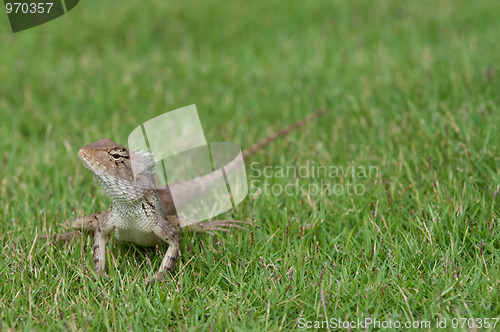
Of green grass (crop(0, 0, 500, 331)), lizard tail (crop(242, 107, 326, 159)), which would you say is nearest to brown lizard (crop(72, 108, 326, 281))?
green grass (crop(0, 0, 500, 331))

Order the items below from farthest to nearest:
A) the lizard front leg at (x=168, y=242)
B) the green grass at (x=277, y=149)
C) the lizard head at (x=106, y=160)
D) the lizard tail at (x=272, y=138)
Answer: the lizard tail at (x=272, y=138) < the lizard front leg at (x=168, y=242) < the lizard head at (x=106, y=160) < the green grass at (x=277, y=149)

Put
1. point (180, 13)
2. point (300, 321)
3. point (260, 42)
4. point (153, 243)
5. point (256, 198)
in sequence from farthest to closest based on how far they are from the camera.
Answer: point (180, 13), point (260, 42), point (256, 198), point (153, 243), point (300, 321)

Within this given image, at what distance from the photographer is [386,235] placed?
3.70m

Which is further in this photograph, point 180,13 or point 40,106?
point 180,13

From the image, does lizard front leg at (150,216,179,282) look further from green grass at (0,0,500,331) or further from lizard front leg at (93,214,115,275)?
lizard front leg at (93,214,115,275)

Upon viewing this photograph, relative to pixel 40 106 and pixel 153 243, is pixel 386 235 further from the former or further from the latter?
pixel 40 106

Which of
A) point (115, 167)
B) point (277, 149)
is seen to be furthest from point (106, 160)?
point (277, 149)

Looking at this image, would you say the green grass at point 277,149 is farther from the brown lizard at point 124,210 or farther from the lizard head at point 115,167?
the lizard head at point 115,167

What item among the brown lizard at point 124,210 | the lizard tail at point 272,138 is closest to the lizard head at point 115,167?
the brown lizard at point 124,210

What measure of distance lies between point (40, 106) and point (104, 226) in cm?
330

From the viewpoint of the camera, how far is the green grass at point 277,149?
3.16 metres

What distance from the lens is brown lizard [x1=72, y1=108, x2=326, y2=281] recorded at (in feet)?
10.9

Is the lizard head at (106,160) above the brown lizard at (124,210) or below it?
above

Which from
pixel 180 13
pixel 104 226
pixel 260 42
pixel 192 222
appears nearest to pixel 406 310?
pixel 192 222
